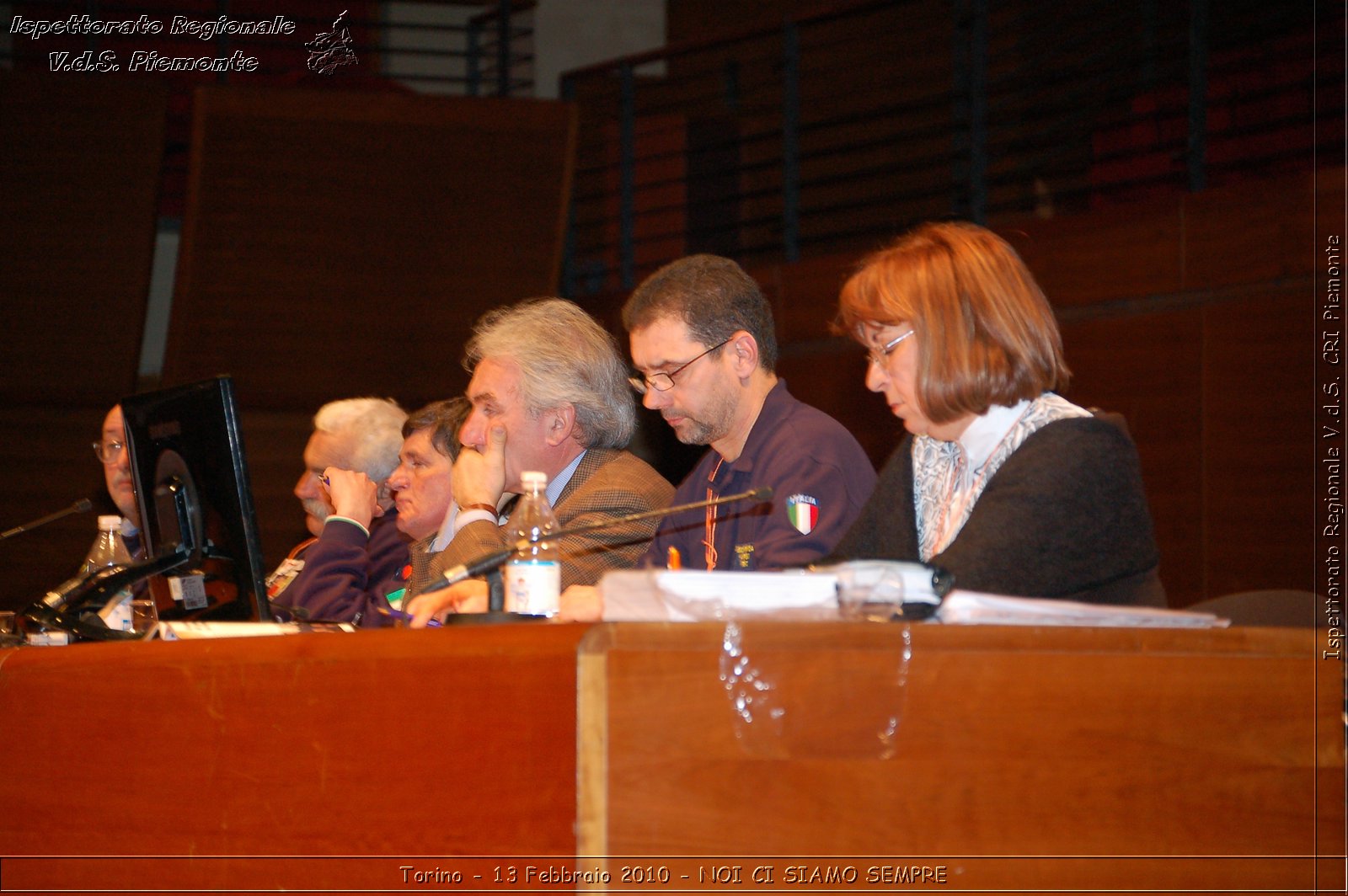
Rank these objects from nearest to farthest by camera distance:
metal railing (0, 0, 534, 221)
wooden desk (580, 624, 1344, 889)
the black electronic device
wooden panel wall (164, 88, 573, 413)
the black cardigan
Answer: wooden desk (580, 624, 1344, 889), the black cardigan, the black electronic device, wooden panel wall (164, 88, 573, 413), metal railing (0, 0, 534, 221)

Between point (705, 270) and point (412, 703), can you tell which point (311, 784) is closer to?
point (412, 703)

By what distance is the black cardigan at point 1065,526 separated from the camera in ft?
5.00

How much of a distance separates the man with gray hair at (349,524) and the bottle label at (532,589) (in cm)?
68

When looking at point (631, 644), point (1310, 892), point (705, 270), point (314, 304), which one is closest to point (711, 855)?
point (631, 644)

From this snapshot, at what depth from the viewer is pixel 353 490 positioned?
2.98 m

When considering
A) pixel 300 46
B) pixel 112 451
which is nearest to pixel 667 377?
pixel 112 451

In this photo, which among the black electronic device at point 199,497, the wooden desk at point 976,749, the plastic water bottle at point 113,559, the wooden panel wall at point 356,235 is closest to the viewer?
the wooden desk at point 976,749

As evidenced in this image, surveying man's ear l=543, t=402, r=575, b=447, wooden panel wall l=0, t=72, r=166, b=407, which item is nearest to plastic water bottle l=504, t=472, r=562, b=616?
man's ear l=543, t=402, r=575, b=447

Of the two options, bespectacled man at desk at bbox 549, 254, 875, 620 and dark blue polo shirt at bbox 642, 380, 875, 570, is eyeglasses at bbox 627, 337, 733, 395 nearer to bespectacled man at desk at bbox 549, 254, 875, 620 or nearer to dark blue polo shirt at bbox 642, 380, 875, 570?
bespectacled man at desk at bbox 549, 254, 875, 620

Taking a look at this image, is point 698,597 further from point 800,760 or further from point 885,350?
point 885,350

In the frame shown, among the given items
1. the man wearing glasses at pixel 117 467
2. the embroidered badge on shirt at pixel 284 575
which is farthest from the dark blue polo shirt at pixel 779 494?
the man wearing glasses at pixel 117 467

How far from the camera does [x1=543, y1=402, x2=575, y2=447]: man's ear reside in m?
2.69

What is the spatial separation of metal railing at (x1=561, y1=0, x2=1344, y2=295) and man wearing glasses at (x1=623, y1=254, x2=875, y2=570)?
2.20 meters

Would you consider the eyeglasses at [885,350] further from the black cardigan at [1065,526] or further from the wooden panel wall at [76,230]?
the wooden panel wall at [76,230]
